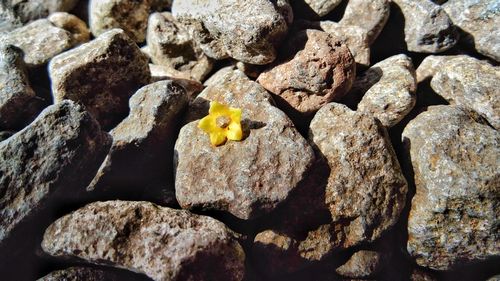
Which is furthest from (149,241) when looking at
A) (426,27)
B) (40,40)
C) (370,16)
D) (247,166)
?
(426,27)

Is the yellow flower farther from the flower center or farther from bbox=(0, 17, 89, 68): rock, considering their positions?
bbox=(0, 17, 89, 68): rock

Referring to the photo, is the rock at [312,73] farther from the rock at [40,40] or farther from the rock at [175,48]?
the rock at [40,40]

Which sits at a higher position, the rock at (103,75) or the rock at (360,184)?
the rock at (103,75)

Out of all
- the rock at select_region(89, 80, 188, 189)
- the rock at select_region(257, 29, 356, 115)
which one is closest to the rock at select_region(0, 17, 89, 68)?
the rock at select_region(89, 80, 188, 189)

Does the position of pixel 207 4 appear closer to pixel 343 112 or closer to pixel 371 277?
pixel 343 112

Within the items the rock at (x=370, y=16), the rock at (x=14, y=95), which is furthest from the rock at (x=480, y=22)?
the rock at (x=14, y=95)

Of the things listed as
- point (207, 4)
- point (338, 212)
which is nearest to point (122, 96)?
point (207, 4)
